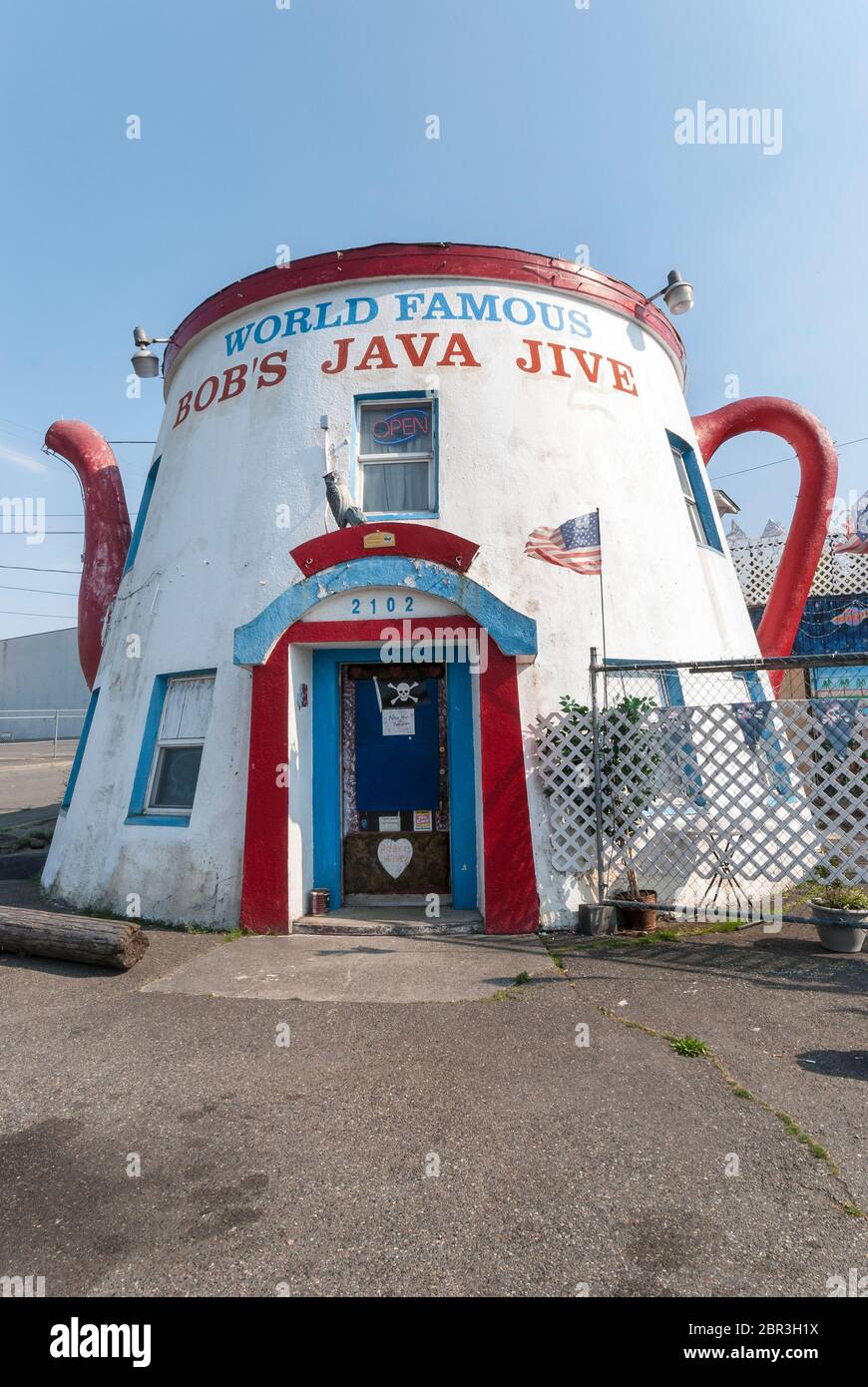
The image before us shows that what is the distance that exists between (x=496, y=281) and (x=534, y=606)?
3.85 m

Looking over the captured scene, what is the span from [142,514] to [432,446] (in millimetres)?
4212

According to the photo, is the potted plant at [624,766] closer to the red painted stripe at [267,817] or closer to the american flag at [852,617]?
the red painted stripe at [267,817]

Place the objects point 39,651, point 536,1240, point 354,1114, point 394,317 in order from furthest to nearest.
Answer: point 39,651 → point 394,317 → point 354,1114 → point 536,1240

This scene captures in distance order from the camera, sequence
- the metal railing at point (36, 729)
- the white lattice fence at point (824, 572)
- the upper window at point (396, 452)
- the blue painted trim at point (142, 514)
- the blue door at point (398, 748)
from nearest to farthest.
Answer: the blue door at point (398, 748)
the upper window at point (396, 452)
the blue painted trim at point (142, 514)
the white lattice fence at point (824, 572)
the metal railing at point (36, 729)

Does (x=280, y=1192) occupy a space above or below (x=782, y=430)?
below

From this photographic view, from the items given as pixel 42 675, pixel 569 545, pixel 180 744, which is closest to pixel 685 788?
pixel 569 545

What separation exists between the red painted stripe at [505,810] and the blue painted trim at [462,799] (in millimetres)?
516

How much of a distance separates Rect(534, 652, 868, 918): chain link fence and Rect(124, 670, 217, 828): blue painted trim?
3.98 meters

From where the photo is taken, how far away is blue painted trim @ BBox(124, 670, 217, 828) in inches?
317

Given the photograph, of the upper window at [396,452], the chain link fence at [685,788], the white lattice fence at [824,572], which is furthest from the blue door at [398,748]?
the white lattice fence at [824,572]

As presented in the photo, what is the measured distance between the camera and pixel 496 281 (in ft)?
27.8

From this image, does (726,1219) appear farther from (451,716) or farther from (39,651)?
(39,651)

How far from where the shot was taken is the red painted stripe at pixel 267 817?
7.19m
